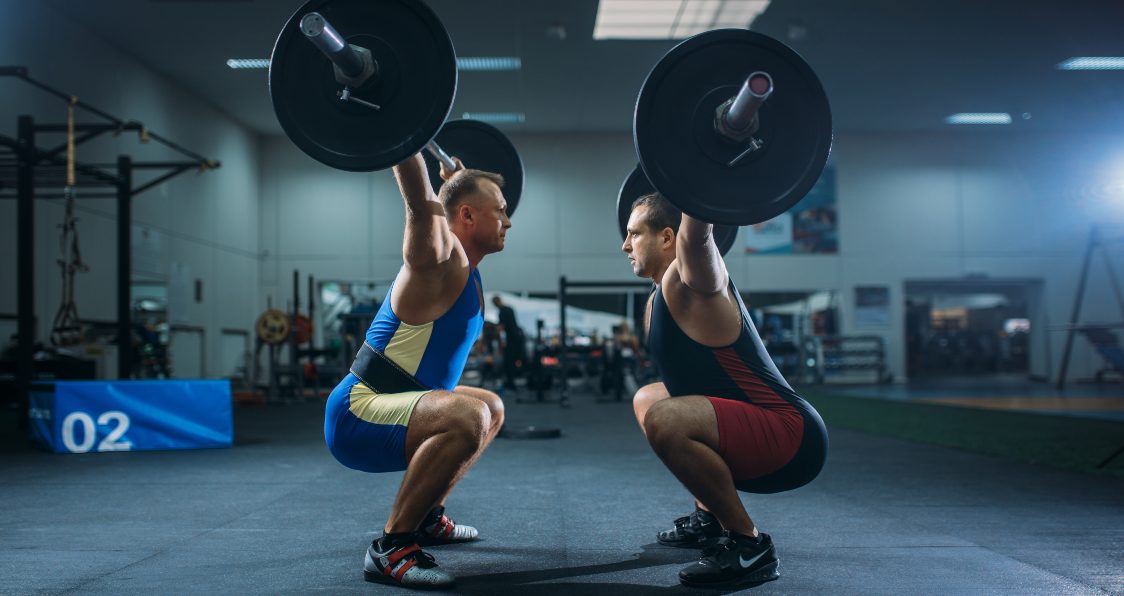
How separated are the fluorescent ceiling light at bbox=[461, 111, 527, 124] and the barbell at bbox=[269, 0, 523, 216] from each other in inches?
350

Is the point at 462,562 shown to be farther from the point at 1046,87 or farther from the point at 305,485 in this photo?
the point at 1046,87

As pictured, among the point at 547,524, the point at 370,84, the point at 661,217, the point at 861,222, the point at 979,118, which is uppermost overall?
the point at 979,118

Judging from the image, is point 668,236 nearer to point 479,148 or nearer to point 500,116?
point 479,148

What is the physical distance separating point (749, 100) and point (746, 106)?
0.01m

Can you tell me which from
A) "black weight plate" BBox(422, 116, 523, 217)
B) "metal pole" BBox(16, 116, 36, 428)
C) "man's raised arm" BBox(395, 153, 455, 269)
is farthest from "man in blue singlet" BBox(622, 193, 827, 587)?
"metal pole" BBox(16, 116, 36, 428)

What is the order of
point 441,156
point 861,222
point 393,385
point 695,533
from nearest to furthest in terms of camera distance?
point 393,385
point 441,156
point 695,533
point 861,222

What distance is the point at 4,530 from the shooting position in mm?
2176

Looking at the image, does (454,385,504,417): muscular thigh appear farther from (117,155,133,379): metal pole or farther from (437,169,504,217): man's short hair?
(117,155,133,379): metal pole

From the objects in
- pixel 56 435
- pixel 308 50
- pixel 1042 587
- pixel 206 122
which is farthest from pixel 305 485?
pixel 206 122

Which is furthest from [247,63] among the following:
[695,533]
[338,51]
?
[695,533]

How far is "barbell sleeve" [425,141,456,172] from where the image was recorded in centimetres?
180

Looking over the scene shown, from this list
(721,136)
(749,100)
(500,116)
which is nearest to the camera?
(749,100)

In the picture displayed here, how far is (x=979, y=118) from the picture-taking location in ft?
35.9

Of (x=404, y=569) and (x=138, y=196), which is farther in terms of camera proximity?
(x=138, y=196)
